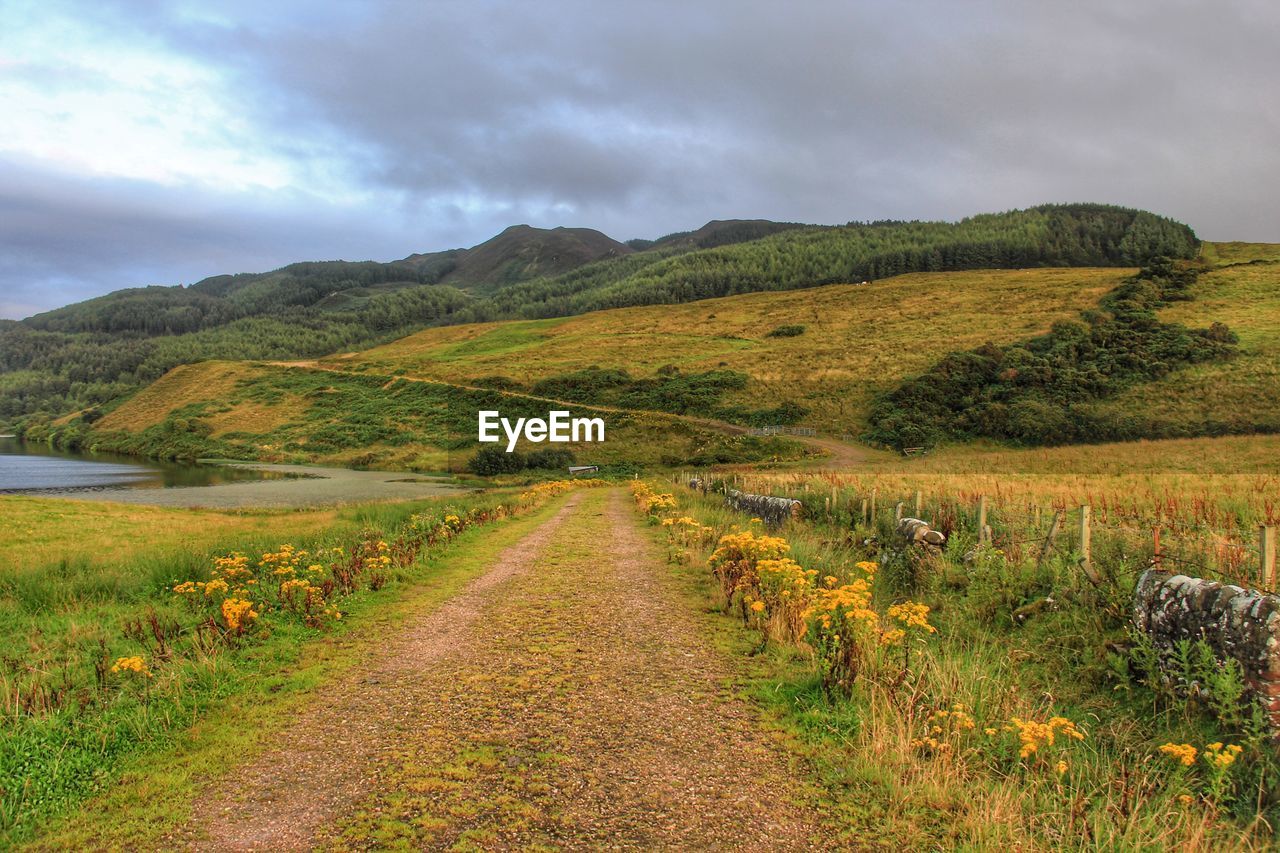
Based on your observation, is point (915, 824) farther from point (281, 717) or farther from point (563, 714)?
point (281, 717)

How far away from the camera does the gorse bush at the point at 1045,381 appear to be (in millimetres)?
56188

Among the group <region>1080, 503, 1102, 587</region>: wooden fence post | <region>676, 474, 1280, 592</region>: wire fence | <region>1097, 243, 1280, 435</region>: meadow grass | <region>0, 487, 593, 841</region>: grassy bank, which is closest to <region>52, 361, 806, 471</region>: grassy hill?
<region>1097, 243, 1280, 435</region>: meadow grass

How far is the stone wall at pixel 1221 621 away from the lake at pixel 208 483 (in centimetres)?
3922

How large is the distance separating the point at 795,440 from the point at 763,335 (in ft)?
141

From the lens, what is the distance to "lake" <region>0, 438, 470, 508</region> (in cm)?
4638

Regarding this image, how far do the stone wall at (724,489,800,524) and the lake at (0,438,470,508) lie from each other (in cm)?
2493

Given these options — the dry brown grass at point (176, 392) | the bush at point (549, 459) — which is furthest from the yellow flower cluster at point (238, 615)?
the dry brown grass at point (176, 392)

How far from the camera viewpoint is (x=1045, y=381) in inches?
2498

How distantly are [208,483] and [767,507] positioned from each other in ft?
186

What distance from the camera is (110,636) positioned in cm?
837

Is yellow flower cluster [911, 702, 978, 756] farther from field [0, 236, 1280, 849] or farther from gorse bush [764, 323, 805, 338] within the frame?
gorse bush [764, 323, 805, 338]

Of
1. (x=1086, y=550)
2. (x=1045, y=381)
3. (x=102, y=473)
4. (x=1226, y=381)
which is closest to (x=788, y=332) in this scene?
A: (x=1045, y=381)

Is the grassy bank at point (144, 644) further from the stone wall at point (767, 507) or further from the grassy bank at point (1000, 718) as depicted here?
the stone wall at point (767, 507)

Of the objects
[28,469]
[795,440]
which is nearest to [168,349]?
[28,469]
